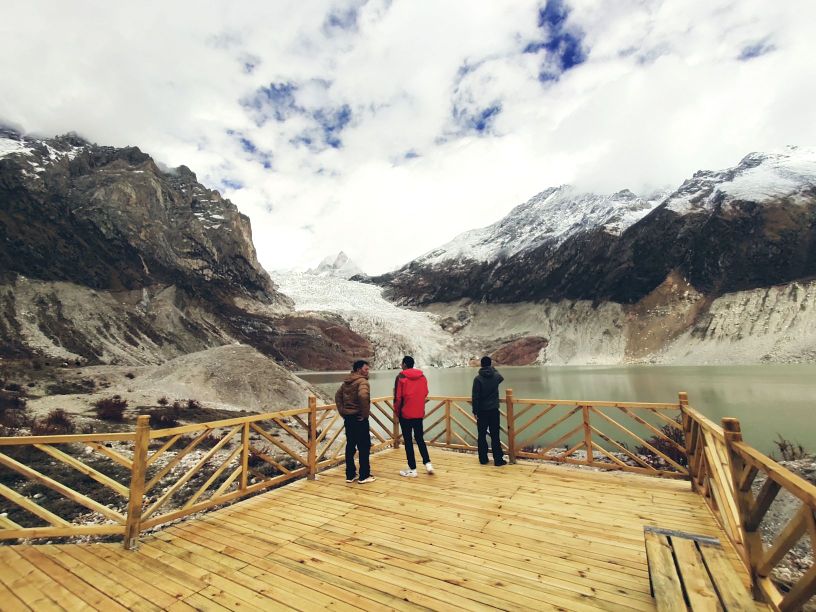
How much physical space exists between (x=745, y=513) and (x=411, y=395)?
4.92 metres

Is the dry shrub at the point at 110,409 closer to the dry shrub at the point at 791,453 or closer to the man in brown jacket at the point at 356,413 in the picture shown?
the man in brown jacket at the point at 356,413

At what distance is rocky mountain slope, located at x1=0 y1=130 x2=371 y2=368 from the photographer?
1857 inches

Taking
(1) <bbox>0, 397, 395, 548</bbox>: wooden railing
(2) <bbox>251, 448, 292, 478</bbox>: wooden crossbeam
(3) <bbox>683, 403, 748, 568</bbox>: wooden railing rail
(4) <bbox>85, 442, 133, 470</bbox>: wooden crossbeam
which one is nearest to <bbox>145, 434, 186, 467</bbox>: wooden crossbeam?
(1) <bbox>0, 397, 395, 548</bbox>: wooden railing

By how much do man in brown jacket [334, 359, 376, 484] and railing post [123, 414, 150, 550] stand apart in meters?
2.89

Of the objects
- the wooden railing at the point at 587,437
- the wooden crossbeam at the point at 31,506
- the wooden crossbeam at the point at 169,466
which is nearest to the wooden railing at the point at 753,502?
the wooden railing at the point at 587,437

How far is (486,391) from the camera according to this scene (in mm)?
8234

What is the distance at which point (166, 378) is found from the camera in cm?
2597

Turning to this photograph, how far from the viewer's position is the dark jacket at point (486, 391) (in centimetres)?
822

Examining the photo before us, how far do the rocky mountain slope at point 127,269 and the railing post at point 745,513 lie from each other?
49.8 meters

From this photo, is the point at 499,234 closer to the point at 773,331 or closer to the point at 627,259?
the point at 627,259

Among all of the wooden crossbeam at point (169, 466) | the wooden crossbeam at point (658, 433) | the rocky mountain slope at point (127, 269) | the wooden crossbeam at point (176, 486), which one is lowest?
the wooden crossbeam at point (658, 433)

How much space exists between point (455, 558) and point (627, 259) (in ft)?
321

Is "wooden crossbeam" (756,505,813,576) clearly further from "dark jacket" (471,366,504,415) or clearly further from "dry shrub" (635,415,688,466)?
"dry shrub" (635,415,688,466)

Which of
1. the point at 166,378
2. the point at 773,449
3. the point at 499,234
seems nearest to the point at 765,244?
the point at 499,234
